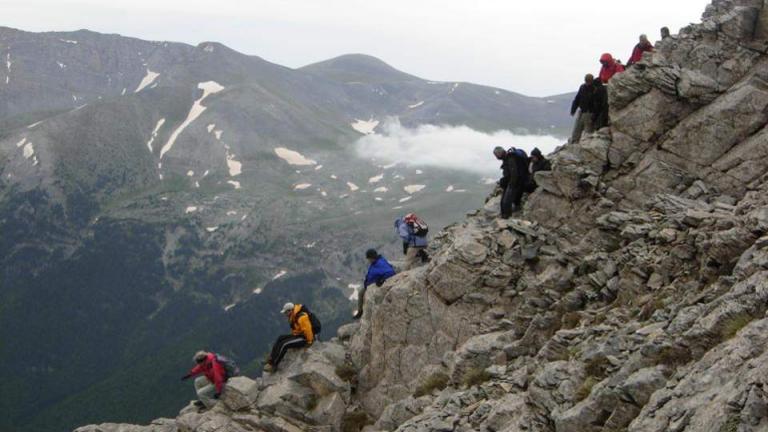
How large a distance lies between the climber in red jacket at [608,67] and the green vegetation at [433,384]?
2106 cm

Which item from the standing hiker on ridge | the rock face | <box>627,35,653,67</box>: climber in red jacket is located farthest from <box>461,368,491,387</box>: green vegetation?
<box>627,35,653,67</box>: climber in red jacket

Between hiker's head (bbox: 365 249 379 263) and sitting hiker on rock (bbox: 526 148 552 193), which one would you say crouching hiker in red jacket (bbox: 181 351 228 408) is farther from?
sitting hiker on rock (bbox: 526 148 552 193)

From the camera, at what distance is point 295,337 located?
128ft

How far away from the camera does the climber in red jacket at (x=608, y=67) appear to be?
135 feet

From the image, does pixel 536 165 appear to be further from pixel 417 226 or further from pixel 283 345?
pixel 283 345

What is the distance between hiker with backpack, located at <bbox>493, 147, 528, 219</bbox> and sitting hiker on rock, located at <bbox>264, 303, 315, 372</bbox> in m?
12.4

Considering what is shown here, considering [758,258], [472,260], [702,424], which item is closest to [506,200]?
[472,260]

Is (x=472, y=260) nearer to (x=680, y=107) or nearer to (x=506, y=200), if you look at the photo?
(x=506, y=200)

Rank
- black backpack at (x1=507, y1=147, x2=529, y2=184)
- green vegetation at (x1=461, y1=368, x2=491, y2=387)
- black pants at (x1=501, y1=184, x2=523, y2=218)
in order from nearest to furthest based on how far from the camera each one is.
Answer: green vegetation at (x1=461, y1=368, x2=491, y2=387), black backpack at (x1=507, y1=147, x2=529, y2=184), black pants at (x1=501, y1=184, x2=523, y2=218)

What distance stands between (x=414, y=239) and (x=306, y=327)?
8166 mm

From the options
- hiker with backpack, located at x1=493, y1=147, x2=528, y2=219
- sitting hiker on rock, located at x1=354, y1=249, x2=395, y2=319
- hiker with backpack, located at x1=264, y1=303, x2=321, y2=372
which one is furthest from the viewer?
sitting hiker on rock, located at x1=354, y1=249, x2=395, y2=319

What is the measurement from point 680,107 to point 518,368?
56.4ft

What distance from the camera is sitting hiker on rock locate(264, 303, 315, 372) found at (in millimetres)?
38625

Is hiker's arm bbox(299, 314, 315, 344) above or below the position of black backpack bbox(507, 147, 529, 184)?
below
